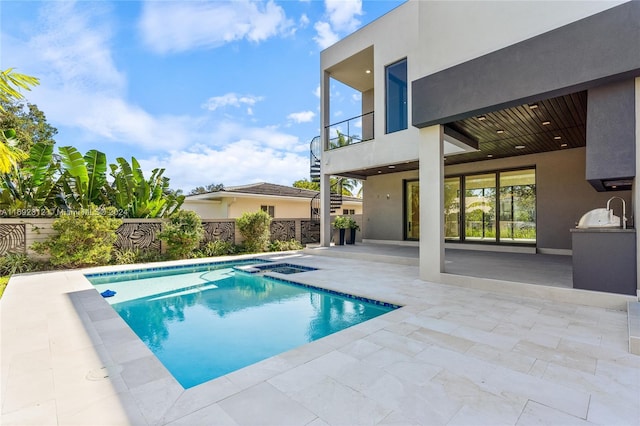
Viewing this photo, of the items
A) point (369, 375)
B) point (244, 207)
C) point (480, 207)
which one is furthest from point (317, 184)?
point (369, 375)

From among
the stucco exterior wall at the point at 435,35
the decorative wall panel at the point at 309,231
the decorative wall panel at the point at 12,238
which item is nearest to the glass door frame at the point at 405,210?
the stucco exterior wall at the point at 435,35

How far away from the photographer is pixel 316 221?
16547mm

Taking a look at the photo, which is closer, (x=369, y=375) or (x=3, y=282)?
(x=369, y=375)

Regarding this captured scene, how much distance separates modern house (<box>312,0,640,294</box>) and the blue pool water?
2.94 metres

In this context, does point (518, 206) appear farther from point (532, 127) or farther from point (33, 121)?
point (33, 121)

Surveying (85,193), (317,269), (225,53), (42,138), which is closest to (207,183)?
(42,138)

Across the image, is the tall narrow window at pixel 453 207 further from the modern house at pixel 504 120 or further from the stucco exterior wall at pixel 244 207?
the stucco exterior wall at pixel 244 207

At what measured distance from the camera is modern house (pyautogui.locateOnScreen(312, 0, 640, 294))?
5.02 meters

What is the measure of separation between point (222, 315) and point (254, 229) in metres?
7.86

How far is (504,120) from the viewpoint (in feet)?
23.7

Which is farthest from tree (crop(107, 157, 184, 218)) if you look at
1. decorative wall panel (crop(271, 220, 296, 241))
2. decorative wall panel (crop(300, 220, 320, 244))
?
decorative wall panel (crop(300, 220, 320, 244))

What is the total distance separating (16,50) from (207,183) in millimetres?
48361

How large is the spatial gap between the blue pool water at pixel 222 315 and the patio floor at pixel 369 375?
25.3 inches

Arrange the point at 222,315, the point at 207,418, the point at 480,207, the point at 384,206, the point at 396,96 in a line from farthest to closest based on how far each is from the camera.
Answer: the point at 384,206 < the point at 480,207 < the point at 396,96 < the point at 222,315 < the point at 207,418
